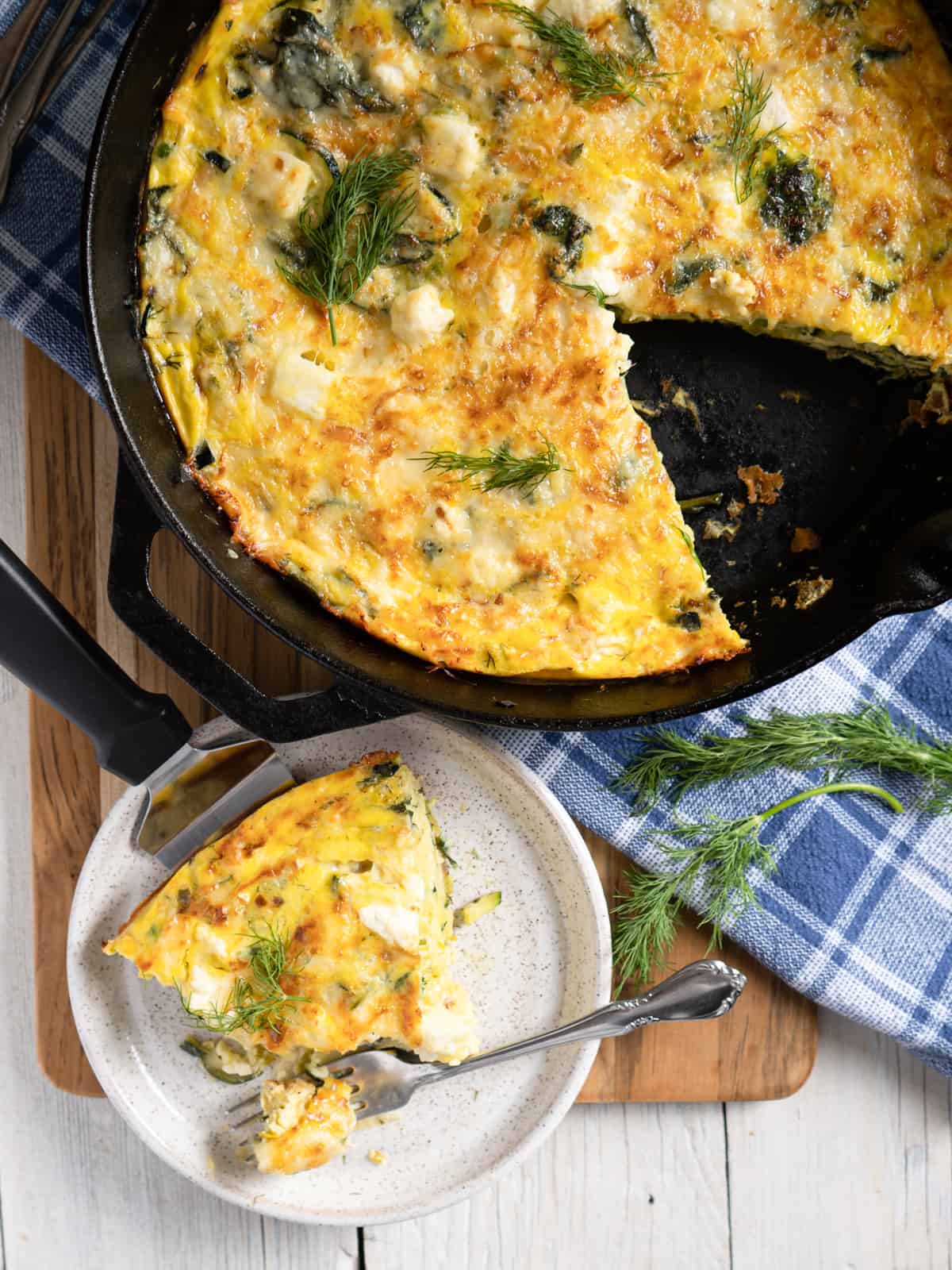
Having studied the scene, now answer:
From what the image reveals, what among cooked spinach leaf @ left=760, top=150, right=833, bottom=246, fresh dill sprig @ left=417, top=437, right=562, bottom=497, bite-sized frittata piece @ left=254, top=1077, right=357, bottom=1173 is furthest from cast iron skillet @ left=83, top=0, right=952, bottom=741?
bite-sized frittata piece @ left=254, top=1077, right=357, bottom=1173

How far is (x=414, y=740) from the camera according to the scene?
336 cm

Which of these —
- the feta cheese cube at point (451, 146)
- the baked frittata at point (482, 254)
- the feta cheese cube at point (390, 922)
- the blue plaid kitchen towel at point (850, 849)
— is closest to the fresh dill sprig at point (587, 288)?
the baked frittata at point (482, 254)

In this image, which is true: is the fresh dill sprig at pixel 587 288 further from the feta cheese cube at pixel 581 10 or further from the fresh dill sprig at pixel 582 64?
the feta cheese cube at pixel 581 10

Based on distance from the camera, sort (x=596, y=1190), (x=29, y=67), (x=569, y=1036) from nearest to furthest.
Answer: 1. (x=29, y=67)
2. (x=569, y=1036)
3. (x=596, y=1190)

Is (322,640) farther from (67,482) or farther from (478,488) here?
(67,482)

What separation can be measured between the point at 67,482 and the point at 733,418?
202cm

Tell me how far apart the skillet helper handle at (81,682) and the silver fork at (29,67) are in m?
1.14

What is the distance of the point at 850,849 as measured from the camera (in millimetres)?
3535

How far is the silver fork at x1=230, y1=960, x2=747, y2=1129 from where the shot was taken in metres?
3.30

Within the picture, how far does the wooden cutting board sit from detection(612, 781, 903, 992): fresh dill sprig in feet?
0.30

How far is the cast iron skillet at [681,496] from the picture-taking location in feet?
9.29

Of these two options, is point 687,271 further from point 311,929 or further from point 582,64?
point 311,929

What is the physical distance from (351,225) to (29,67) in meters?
1.04

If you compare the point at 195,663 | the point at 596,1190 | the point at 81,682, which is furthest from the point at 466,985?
the point at 81,682
